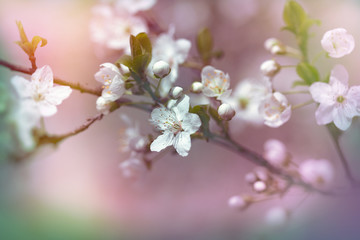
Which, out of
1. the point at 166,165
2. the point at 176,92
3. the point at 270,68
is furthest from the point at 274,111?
the point at 166,165

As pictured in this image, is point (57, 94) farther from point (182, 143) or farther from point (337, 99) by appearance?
point (337, 99)

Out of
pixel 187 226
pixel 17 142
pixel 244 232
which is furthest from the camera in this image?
pixel 187 226

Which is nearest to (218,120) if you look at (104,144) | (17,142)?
(17,142)

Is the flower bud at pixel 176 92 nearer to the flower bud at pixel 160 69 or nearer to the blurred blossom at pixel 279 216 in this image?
the flower bud at pixel 160 69

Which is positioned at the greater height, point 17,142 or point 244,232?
point 244,232

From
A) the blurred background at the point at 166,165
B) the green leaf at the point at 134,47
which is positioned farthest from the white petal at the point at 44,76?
the blurred background at the point at 166,165

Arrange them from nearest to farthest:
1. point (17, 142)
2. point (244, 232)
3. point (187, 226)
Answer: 1. point (17, 142)
2. point (244, 232)
3. point (187, 226)

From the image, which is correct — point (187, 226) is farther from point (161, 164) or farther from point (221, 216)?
point (161, 164)
